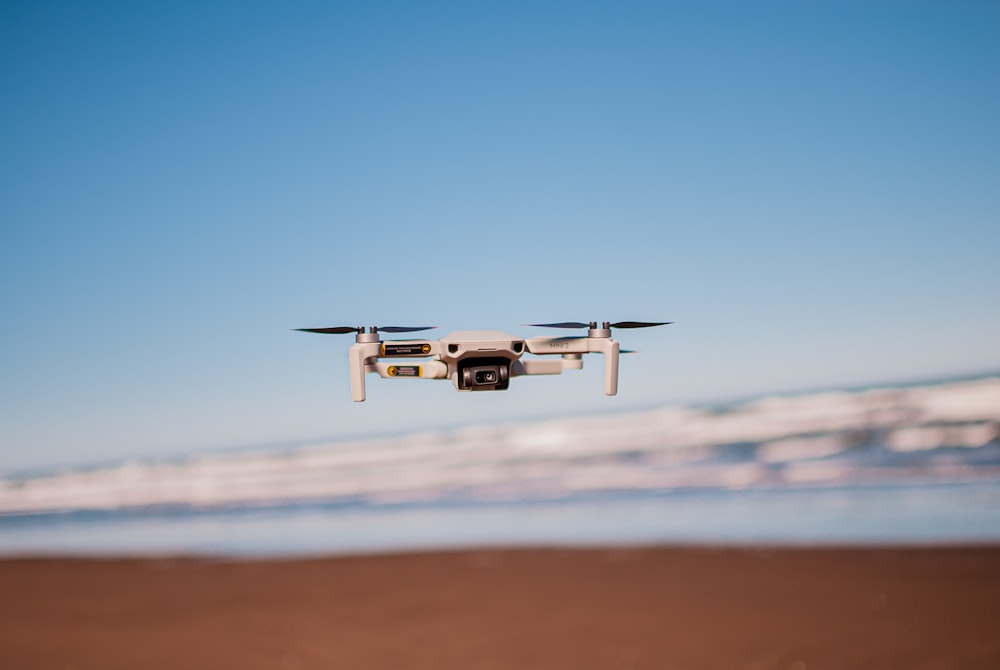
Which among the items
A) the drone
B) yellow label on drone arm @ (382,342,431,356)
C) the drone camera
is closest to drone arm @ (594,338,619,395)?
the drone

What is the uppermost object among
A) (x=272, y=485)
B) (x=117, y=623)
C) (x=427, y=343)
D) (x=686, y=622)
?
(x=427, y=343)

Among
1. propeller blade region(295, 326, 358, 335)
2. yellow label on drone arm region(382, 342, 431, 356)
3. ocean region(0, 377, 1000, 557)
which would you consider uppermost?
propeller blade region(295, 326, 358, 335)

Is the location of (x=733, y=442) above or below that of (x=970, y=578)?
below

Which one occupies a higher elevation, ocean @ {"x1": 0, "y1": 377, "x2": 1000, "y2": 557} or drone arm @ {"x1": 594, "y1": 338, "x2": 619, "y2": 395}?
drone arm @ {"x1": 594, "y1": 338, "x2": 619, "y2": 395}

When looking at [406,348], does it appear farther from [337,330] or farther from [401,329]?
[337,330]

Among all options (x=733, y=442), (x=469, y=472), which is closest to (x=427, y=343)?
(x=469, y=472)

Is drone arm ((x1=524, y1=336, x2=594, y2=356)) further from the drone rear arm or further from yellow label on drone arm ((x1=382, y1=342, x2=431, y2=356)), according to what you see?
yellow label on drone arm ((x1=382, y1=342, x2=431, y2=356))

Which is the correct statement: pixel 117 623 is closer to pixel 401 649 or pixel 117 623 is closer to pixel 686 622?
pixel 401 649
